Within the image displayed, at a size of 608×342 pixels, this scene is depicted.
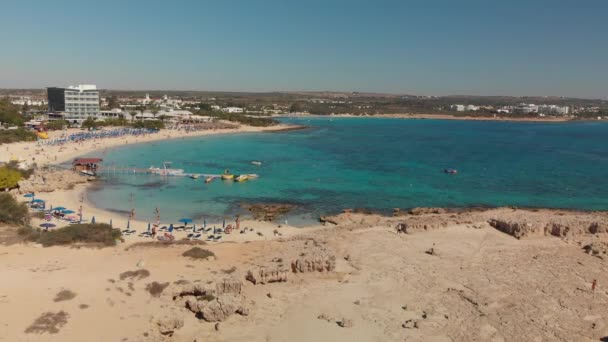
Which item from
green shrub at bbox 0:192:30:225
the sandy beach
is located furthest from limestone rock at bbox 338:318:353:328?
green shrub at bbox 0:192:30:225

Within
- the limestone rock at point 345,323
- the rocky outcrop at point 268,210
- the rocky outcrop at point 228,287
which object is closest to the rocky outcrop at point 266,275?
the rocky outcrop at point 228,287

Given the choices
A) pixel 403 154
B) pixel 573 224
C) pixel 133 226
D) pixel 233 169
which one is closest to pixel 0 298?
pixel 133 226

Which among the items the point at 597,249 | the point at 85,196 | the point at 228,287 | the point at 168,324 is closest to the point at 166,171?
the point at 85,196

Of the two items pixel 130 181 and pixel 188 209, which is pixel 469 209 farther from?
pixel 130 181

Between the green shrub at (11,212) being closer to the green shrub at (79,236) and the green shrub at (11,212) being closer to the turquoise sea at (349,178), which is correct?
the green shrub at (79,236)

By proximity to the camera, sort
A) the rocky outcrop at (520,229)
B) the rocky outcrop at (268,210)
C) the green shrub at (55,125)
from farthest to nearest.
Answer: the green shrub at (55,125) < the rocky outcrop at (268,210) < the rocky outcrop at (520,229)

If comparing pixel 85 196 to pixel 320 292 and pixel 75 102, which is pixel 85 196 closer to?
pixel 320 292

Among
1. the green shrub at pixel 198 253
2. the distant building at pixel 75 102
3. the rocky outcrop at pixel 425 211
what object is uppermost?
the distant building at pixel 75 102
